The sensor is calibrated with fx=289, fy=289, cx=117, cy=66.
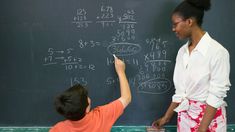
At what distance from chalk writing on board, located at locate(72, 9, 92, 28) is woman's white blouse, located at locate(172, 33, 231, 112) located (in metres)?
0.74

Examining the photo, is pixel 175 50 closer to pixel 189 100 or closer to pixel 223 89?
pixel 189 100

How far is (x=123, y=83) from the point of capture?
190 centimetres

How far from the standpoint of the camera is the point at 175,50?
215 centimetres

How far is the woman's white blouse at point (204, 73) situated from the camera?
1.58 meters

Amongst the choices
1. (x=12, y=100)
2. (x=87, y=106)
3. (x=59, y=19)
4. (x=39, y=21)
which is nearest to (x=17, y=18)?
(x=39, y=21)

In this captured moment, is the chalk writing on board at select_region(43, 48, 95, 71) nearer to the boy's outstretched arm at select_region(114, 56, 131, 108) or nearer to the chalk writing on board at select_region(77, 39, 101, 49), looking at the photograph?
the chalk writing on board at select_region(77, 39, 101, 49)

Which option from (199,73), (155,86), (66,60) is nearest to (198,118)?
(199,73)

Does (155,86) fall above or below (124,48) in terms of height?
below

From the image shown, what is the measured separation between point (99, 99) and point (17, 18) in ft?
2.86

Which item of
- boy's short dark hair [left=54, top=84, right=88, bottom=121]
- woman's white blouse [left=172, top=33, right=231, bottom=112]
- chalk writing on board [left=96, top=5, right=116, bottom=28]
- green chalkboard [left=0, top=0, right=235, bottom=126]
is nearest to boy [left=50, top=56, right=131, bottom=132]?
boy's short dark hair [left=54, top=84, right=88, bottom=121]

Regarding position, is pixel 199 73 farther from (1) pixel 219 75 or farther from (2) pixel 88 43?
(2) pixel 88 43

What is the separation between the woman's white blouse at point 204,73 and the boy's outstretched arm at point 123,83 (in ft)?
1.07

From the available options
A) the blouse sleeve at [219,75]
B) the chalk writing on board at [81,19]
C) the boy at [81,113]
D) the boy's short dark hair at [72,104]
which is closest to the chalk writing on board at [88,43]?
the chalk writing on board at [81,19]

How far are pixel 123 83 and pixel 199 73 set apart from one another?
19.6 inches
